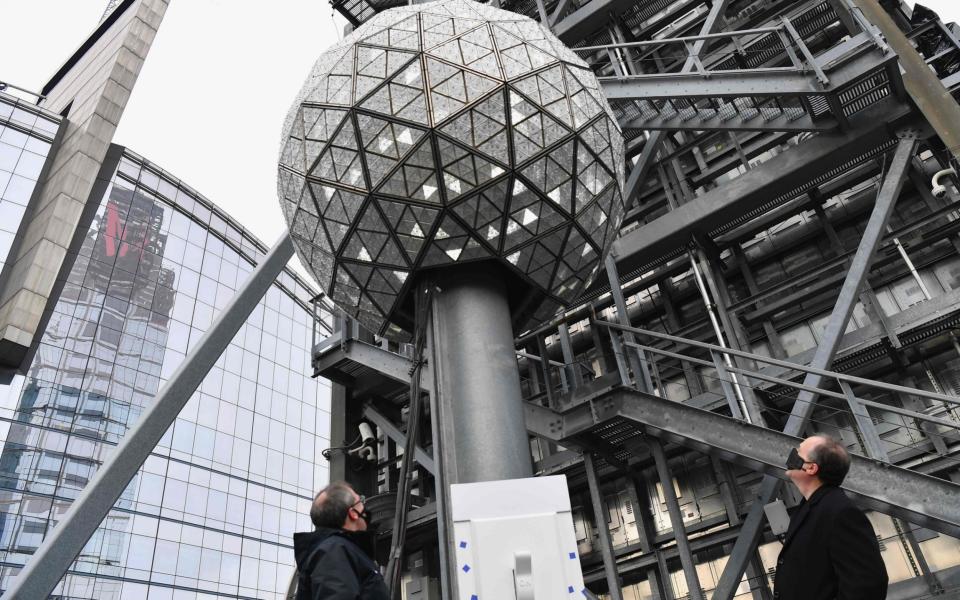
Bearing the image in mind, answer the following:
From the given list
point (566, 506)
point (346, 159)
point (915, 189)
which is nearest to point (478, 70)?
point (346, 159)

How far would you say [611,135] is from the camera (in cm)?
549

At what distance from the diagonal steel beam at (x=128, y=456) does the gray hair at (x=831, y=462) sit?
5.29m

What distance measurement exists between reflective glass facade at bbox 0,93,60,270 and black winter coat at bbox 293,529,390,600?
31670mm

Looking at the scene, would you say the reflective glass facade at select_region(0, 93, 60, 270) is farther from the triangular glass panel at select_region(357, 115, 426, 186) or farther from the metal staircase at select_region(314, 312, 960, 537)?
the triangular glass panel at select_region(357, 115, 426, 186)

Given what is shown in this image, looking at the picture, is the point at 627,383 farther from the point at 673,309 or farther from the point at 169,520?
the point at 169,520

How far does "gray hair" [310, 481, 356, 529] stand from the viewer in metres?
2.93

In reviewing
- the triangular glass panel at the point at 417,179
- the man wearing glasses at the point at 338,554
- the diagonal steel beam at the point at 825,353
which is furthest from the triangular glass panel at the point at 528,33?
the diagonal steel beam at the point at 825,353

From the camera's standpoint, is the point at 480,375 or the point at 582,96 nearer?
the point at 480,375

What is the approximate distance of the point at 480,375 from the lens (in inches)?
195

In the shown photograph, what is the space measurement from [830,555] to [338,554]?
1.86 metres

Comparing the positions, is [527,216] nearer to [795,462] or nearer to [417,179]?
[417,179]

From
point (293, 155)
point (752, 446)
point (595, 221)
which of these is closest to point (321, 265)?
point (293, 155)

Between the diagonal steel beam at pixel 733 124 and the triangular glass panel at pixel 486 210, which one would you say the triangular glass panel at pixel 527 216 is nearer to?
the triangular glass panel at pixel 486 210

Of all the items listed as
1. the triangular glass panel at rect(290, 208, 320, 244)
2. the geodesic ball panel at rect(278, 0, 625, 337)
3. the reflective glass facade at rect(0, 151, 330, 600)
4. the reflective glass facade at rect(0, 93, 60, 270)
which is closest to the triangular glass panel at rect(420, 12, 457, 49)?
the geodesic ball panel at rect(278, 0, 625, 337)
